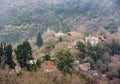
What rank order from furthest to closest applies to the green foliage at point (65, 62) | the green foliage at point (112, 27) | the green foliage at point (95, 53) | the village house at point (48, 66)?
the green foliage at point (112, 27) < the green foliage at point (95, 53) < the village house at point (48, 66) < the green foliage at point (65, 62)

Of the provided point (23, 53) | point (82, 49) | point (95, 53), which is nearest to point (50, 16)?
point (82, 49)

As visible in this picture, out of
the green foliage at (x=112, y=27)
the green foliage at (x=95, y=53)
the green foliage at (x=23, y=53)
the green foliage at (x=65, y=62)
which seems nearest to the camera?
the green foliage at (x=23, y=53)

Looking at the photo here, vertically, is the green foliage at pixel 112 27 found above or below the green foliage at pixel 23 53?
above

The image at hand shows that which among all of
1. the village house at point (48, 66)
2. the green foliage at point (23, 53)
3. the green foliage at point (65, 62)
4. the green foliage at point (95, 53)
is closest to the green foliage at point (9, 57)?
the green foliage at point (23, 53)

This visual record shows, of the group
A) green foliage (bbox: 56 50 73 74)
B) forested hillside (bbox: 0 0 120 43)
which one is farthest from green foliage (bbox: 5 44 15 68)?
forested hillside (bbox: 0 0 120 43)

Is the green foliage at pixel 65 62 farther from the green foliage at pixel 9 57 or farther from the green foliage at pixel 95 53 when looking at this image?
the green foliage at pixel 95 53

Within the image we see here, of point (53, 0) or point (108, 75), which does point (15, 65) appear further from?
point (53, 0)

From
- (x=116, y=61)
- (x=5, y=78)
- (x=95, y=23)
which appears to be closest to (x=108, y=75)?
(x=116, y=61)
